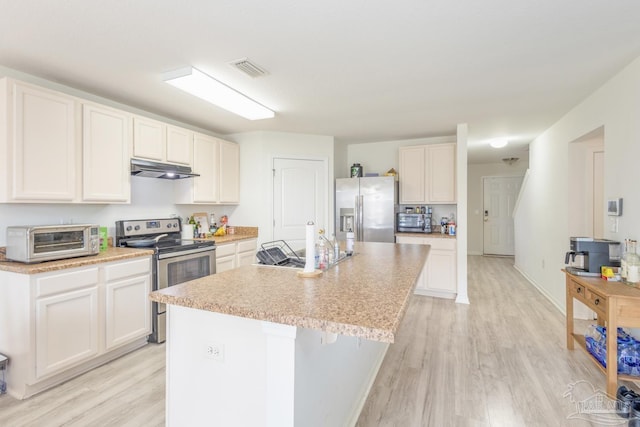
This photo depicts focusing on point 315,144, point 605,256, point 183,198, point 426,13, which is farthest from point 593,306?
point 183,198

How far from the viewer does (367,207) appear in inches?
180

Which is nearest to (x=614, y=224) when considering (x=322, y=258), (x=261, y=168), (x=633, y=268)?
(x=633, y=268)

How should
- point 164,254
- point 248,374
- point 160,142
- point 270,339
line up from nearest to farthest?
point 270,339 → point 248,374 → point 164,254 → point 160,142

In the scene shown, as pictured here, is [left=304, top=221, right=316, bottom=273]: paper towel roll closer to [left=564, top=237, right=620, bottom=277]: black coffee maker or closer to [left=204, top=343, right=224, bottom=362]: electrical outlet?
[left=204, top=343, right=224, bottom=362]: electrical outlet

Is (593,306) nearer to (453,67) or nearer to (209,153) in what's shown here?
(453,67)

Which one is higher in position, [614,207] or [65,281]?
[614,207]

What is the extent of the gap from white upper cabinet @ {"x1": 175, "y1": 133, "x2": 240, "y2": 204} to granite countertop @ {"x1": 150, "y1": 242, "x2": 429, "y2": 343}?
87.3 inches

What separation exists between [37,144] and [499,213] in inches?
330

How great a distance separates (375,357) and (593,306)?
5.39 ft

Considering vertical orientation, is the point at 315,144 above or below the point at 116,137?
above

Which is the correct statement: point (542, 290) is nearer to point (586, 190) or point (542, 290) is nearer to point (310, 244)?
point (586, 190)

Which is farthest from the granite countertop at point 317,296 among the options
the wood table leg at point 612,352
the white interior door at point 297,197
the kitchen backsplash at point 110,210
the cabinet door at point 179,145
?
the white interior door at point 297,197

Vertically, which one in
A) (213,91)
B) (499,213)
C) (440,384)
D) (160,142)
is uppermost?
(213,91)

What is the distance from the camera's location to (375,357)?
7.93 feet
